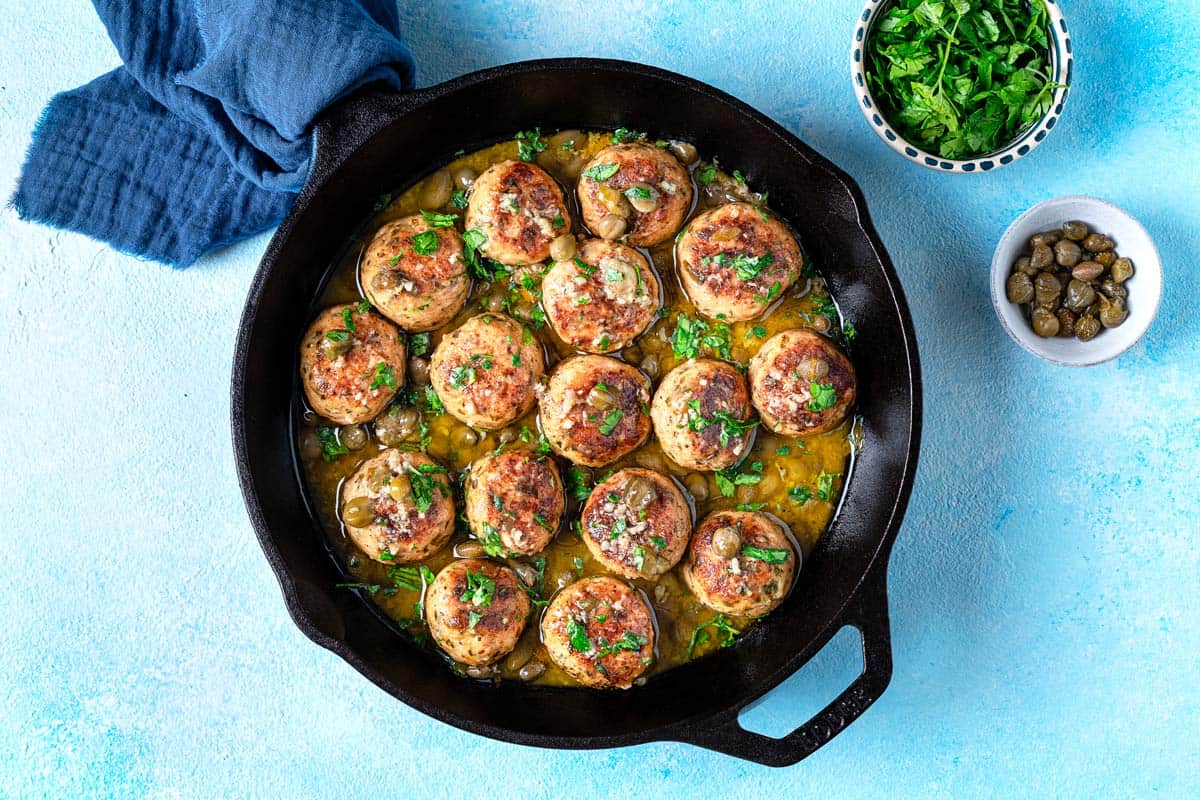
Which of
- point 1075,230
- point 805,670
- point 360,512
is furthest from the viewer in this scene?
point 805,670

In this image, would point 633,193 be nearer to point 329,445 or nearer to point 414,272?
point 414,272

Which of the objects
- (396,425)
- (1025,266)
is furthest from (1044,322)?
(396,425)

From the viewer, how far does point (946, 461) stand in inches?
159

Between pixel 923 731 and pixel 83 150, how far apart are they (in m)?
4.37

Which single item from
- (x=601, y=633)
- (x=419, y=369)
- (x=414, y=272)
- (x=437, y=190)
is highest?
(x=437, y=190)

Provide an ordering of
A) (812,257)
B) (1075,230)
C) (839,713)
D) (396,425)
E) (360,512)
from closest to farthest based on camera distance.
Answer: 1. (839,713)
2. (360,512)
3. (396,425)
4. (1075,230)
5. (812,257)

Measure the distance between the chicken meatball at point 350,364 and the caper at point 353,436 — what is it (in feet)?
0.16

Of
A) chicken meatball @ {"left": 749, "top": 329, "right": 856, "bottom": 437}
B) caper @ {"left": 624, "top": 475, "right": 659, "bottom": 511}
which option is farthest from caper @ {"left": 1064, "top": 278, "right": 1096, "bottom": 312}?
caper @ {"left": 624, "top": 475, "right": 659, "bottom": 511}

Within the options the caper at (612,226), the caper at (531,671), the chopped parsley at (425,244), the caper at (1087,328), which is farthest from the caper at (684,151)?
the caper at (531,671)

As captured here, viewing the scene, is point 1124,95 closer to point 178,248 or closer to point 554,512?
point 554,512

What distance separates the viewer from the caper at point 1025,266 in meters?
3.84

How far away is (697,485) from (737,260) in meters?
0.91

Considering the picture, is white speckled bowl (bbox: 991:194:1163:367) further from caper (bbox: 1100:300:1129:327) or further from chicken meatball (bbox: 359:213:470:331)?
chicken meatball (bbox: 359:213:470:331)

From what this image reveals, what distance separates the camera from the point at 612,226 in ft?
11.7
